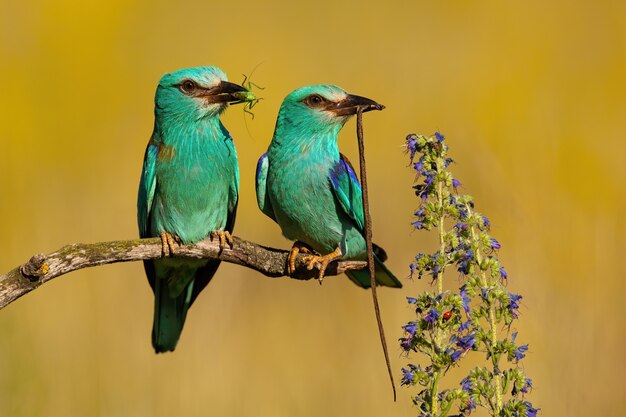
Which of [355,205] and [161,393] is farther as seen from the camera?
[161,393]

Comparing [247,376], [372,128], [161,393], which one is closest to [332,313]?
[247,376]

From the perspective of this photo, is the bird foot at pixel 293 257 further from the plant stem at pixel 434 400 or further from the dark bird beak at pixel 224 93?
the plant stem at pixel 434 400

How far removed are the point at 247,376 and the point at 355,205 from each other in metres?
1.75

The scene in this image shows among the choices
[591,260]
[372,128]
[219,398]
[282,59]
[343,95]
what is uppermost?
[282,59]

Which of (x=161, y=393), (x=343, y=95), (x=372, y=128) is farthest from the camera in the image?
(x=372, y=128)

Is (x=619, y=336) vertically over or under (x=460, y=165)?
under

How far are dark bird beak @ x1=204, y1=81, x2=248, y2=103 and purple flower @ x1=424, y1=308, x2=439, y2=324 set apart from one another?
6.65 ft

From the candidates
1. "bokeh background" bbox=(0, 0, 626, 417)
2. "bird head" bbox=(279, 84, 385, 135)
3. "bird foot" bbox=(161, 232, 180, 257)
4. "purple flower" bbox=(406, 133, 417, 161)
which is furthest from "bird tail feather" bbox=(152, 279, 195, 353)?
"purple flower" bbox=(406, 133, 417, 161)

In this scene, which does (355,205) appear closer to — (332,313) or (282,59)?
(332,313)

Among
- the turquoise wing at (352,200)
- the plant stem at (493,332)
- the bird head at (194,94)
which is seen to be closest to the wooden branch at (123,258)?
the turquoise wing at (352,200)

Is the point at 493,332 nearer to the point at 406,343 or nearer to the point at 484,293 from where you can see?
the point at 484,293

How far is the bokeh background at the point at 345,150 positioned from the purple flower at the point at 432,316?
8.11 feet

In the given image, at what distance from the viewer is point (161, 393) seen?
628 cm

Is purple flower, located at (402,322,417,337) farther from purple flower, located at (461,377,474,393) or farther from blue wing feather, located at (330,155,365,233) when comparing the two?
blue wing feather, located at (330,155,365,233)
